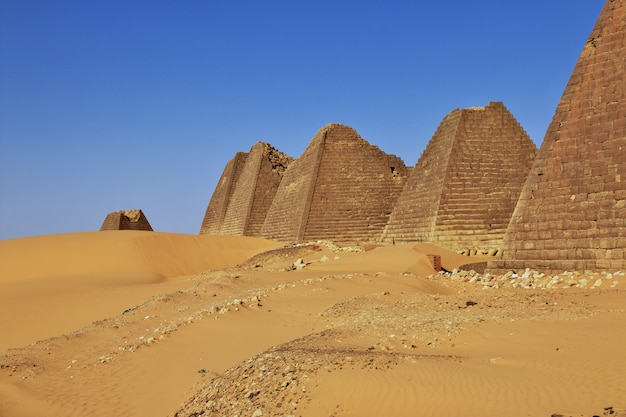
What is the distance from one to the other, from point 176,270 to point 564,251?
1144 cm

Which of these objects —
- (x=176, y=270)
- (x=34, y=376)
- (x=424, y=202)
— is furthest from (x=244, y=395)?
(x=424, y=202)

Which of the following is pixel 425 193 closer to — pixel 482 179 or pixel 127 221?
pixel 482 179

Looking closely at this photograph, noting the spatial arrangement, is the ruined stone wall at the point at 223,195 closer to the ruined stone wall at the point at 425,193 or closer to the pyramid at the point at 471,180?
the ruined stone wall at the point at 425,193

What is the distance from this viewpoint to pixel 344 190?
26.8 meters

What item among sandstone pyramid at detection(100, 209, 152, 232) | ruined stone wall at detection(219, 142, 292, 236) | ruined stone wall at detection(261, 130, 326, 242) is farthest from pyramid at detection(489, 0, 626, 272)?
sandstone pyramid at detection(100, 209, 152, 232)

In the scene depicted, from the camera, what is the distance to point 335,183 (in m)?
27.0

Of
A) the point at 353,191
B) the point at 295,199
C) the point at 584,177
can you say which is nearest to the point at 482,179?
the point at 584,177

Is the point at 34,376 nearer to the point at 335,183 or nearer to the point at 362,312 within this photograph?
the point at 362,312

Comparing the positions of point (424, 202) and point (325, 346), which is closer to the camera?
point (325, 346)

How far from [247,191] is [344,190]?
1061 centimetres

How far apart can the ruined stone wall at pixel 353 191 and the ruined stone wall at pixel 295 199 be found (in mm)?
326

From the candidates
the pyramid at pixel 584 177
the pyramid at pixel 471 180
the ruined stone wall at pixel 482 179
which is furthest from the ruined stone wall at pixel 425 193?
the pyramid at pixel 584 177

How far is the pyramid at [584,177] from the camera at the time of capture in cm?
1073

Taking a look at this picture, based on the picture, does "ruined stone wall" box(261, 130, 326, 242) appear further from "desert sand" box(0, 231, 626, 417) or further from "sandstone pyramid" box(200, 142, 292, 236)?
"desert sand" box(0, 231, 626, 417)
